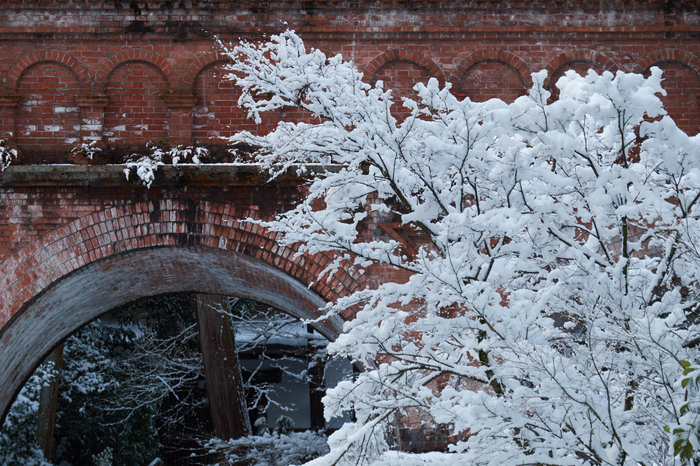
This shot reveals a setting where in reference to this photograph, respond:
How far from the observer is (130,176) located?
691 cm

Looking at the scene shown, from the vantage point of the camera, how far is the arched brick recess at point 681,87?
23.6 feet

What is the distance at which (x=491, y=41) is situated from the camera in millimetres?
7312

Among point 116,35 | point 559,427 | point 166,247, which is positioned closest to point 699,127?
point 559,427

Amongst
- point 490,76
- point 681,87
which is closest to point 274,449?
point 490,76

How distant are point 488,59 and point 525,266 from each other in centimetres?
406

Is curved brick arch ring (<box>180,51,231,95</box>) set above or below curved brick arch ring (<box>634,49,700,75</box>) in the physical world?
above

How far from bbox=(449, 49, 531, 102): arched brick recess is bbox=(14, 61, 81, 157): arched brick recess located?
405 cm

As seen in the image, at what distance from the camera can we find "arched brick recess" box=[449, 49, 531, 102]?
7.28 m

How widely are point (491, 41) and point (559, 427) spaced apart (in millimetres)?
4975

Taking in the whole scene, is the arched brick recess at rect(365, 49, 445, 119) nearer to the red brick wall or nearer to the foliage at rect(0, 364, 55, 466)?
the red brick wall

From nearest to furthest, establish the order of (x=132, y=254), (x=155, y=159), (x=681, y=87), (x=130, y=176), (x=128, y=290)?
(x=130, y=176)
(x=155, y=159)
(x=132, y=254)
(x=681, y=87)
(x=128, y=290)

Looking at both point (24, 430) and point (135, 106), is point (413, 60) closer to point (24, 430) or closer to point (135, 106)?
point (135, 106)

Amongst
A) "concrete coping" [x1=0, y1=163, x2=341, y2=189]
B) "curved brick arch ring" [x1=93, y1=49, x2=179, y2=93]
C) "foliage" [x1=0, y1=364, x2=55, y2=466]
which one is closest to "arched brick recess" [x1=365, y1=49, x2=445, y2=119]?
"concrete coping" [x1=0, y1=163, x2=341, y2=189]

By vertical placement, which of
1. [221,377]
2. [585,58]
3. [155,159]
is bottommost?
[221,377]
